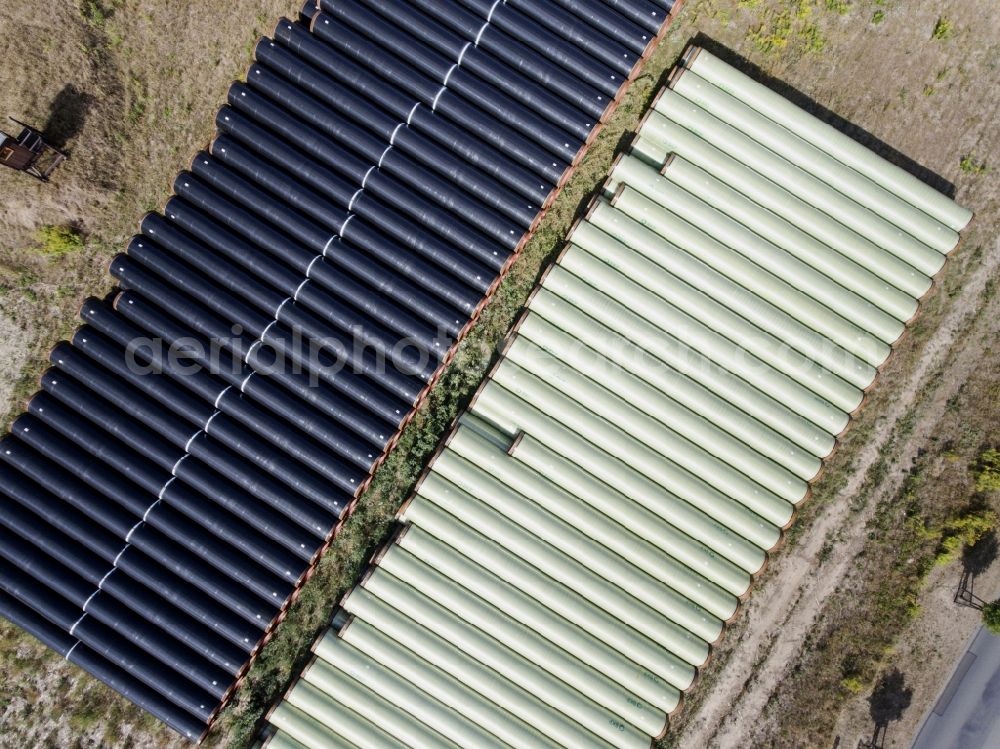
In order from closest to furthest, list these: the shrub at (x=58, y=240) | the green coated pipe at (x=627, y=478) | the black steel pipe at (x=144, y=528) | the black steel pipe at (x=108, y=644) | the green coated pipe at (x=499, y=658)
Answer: the black steel pipe at (x=108, y=644) < the black steel pipe at (x=144, y=528) < the green coated pipe at (x=499, y=658) < the green coated pipe at (x=627, y=478) < the shrub at (x=58, y=240)

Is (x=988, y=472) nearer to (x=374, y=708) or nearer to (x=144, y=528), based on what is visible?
(x=374, y=708)

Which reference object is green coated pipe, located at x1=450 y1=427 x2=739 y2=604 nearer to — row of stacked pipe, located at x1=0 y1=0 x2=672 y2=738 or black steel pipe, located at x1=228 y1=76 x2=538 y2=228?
row of stacked pipe, located at x1=0 y1=0 x2=672 y2=738

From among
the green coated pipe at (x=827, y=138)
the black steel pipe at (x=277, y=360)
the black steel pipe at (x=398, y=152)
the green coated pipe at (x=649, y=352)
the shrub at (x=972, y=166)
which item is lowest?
the black steel pipe at (x=277, y=360)

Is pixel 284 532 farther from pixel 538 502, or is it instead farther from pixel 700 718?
pixel 700 718

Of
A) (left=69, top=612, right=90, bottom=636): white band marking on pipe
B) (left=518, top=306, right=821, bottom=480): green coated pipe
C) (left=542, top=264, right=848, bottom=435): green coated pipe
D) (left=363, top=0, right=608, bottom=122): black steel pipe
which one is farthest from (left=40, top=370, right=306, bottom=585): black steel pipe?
(left=363, top=0, right=608, bottom=122): black steel pipe

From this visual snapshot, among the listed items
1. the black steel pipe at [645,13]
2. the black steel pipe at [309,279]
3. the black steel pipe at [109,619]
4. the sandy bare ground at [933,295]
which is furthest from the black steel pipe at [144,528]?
the black steel pipe at [645,13]

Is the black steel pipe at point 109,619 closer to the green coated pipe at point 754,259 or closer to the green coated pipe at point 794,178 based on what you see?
the green coated pipe at point 754,259

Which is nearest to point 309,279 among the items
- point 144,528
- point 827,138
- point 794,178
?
point 144,528
